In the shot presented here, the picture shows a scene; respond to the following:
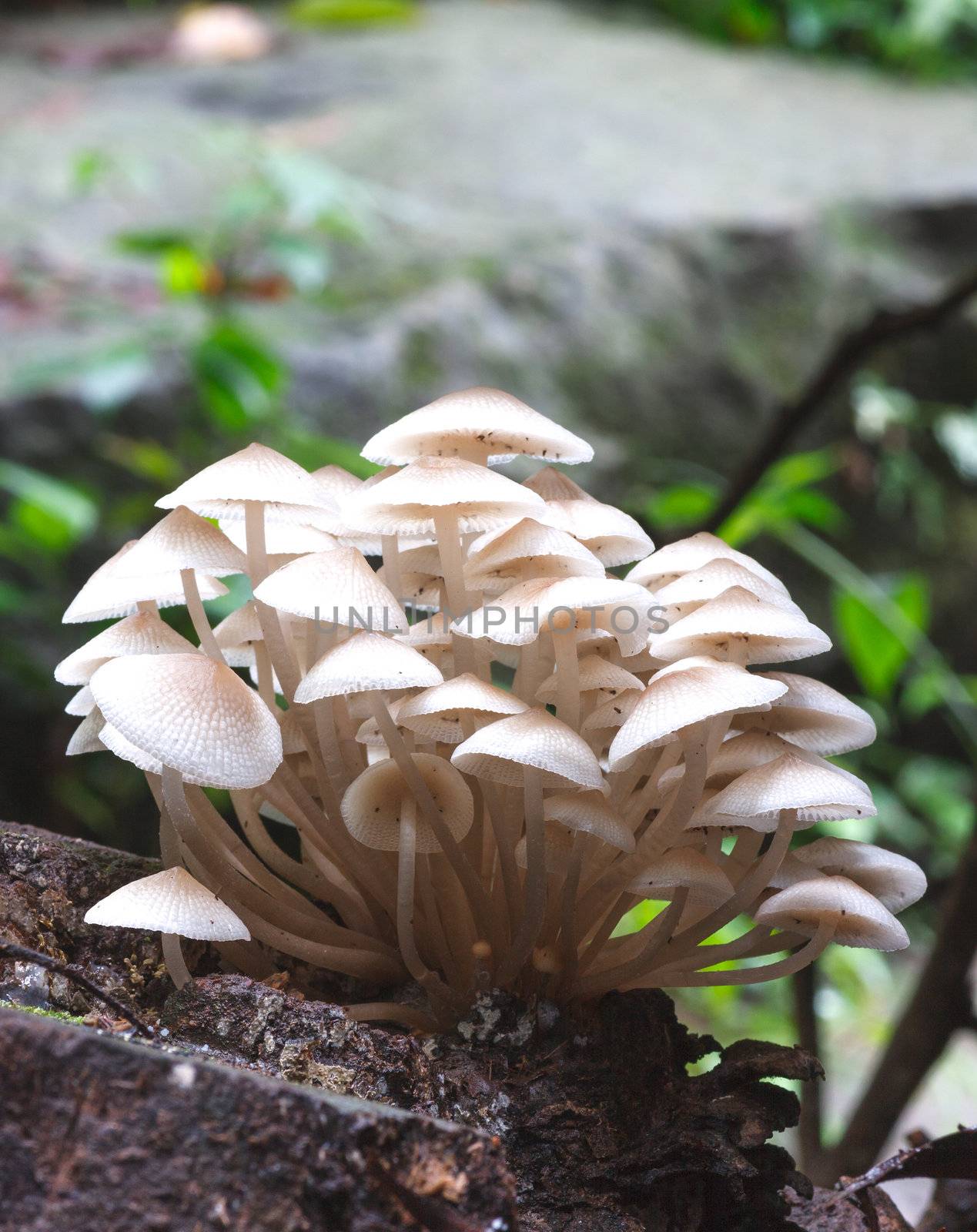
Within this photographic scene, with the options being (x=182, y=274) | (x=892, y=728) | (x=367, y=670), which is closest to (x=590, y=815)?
(x=367, y=670)

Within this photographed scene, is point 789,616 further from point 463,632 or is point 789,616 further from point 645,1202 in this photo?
point 645,1202

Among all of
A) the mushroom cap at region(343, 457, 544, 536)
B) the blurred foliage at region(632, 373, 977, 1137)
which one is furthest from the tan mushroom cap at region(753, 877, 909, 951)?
the blurred foliage at region(632, 373, 977, 1137)

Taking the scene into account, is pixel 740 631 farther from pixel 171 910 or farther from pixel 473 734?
pixel 171 910

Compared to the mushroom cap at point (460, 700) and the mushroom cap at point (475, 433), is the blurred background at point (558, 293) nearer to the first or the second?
the mushroom cap at point (475, 433)

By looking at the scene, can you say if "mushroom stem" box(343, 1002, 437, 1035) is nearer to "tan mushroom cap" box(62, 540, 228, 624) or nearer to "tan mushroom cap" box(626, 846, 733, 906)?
"tan mushroom cap" box(626, 846, 733, 906)

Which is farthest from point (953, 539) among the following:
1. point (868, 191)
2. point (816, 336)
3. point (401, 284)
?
point (401, 284)

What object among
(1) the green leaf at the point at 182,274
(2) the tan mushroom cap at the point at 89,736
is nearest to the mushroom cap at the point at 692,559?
(2) the tan mushroom cap at the point at 89,736

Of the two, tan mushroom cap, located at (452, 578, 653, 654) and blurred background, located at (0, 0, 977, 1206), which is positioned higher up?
tan mushroom cap, located at (452, 578, 653, 654)
